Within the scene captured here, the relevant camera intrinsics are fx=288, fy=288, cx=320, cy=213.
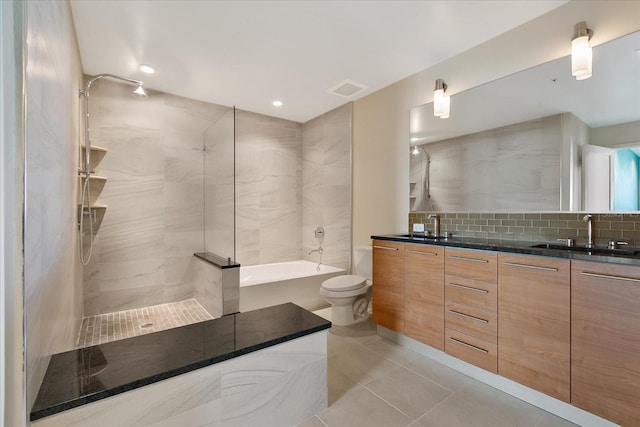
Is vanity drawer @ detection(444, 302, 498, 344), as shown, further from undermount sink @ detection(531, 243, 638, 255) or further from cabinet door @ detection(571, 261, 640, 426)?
undermount sink @ detection(531, 243, 638, 255)

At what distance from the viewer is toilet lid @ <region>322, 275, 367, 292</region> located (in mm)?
2678

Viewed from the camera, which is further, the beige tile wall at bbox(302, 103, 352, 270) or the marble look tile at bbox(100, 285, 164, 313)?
the beige tile wall at bbox(302, 103, 352, 270)

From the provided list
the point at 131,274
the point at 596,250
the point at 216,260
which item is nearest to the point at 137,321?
the point at 131,274

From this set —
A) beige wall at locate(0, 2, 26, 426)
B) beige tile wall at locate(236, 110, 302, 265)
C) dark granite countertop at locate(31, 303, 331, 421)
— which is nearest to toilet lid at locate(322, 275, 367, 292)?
dark granite countertop at locate(31, 303, 331, 421)

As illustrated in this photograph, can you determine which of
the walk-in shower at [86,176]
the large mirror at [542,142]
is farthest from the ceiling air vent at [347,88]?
the walk-in shower at [86,176]

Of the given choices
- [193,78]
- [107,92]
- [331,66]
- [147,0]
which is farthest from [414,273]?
[107,92]

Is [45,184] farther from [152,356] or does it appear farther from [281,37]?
[281,37]

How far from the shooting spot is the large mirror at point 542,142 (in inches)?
66.0

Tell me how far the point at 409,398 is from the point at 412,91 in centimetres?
254

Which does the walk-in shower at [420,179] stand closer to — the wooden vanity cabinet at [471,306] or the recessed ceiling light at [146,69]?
the wooden vanity cabinet at [471,306]

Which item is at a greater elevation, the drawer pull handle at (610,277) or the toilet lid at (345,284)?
the drawer pull handle at (610,277)

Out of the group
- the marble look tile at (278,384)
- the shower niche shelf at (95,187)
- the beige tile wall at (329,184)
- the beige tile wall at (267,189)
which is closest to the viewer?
the marble look tile at (278,384)

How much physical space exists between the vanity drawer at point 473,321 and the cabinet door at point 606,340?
38 centimetres

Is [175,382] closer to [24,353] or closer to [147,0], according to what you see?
[24,353]
